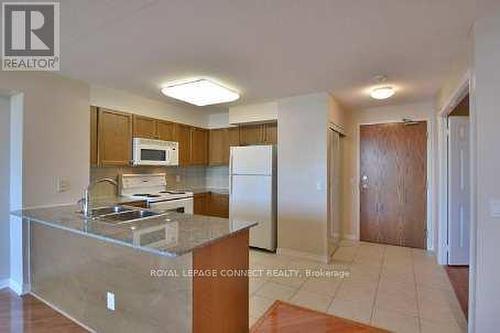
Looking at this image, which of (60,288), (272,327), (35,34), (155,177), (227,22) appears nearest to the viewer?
(227,22)

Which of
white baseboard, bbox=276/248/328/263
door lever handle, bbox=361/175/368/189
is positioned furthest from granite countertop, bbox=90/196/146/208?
door lever handle, bbox=361/175/368/189

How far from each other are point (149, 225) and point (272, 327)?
131cm

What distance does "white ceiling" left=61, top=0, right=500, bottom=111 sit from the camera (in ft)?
5.76

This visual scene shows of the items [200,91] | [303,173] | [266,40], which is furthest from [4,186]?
[303,173]

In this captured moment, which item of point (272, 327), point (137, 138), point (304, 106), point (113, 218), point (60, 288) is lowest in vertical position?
point (272, 327)

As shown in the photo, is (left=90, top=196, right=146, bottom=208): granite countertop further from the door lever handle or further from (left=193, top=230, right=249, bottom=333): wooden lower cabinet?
the door lever handle

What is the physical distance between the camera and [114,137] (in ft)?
11.9

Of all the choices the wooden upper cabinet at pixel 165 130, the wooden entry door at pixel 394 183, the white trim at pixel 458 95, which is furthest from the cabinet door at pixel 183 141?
the white trim at pixel 458 95

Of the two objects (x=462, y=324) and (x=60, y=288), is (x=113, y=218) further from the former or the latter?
(x=462, y=324)

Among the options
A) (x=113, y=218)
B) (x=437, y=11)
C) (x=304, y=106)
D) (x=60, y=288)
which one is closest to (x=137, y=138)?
(x=113, y=218)

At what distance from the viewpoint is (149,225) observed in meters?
2.04

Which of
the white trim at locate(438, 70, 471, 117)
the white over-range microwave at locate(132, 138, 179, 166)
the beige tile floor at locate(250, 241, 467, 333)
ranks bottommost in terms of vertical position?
the beige tile floor at locate(250, 241, 467, 333)

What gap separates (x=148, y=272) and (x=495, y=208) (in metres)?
2.37
